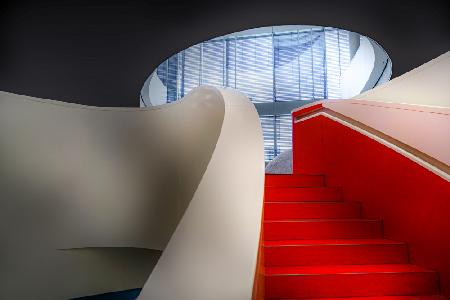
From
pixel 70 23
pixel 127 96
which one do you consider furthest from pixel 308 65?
pixel 70 23

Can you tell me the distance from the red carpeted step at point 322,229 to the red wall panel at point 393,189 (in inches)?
5.5

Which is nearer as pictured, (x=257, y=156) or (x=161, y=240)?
(x=257, y=156)

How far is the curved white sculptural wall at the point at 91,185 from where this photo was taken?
4008 millimetres

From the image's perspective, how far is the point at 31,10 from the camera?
6.66 metres

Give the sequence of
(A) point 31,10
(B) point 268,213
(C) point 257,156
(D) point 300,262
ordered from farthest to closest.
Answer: (A) point 31,10, (B) point 268,213, (D) point 300,262, (C) point 257,156

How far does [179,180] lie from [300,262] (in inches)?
85.0

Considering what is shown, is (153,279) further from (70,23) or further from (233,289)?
(70,23)

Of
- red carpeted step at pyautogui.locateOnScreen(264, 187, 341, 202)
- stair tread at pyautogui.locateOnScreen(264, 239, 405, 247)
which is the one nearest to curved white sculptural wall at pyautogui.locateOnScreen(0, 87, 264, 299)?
red carpeted step at pyautogui.locateOnScreen(264, 187, 341, 202)

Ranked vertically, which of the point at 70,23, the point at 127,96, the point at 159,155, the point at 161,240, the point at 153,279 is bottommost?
the point at 161,240

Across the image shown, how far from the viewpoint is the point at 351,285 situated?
8.09ft

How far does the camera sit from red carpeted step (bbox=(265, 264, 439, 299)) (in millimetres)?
2418

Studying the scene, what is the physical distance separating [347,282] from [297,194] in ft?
4.36

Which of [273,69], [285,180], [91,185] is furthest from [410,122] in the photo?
[273,69]

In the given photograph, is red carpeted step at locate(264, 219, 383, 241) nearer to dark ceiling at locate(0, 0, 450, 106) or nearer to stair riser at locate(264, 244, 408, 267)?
stair riser at locate(264, 244, 408, 267)
